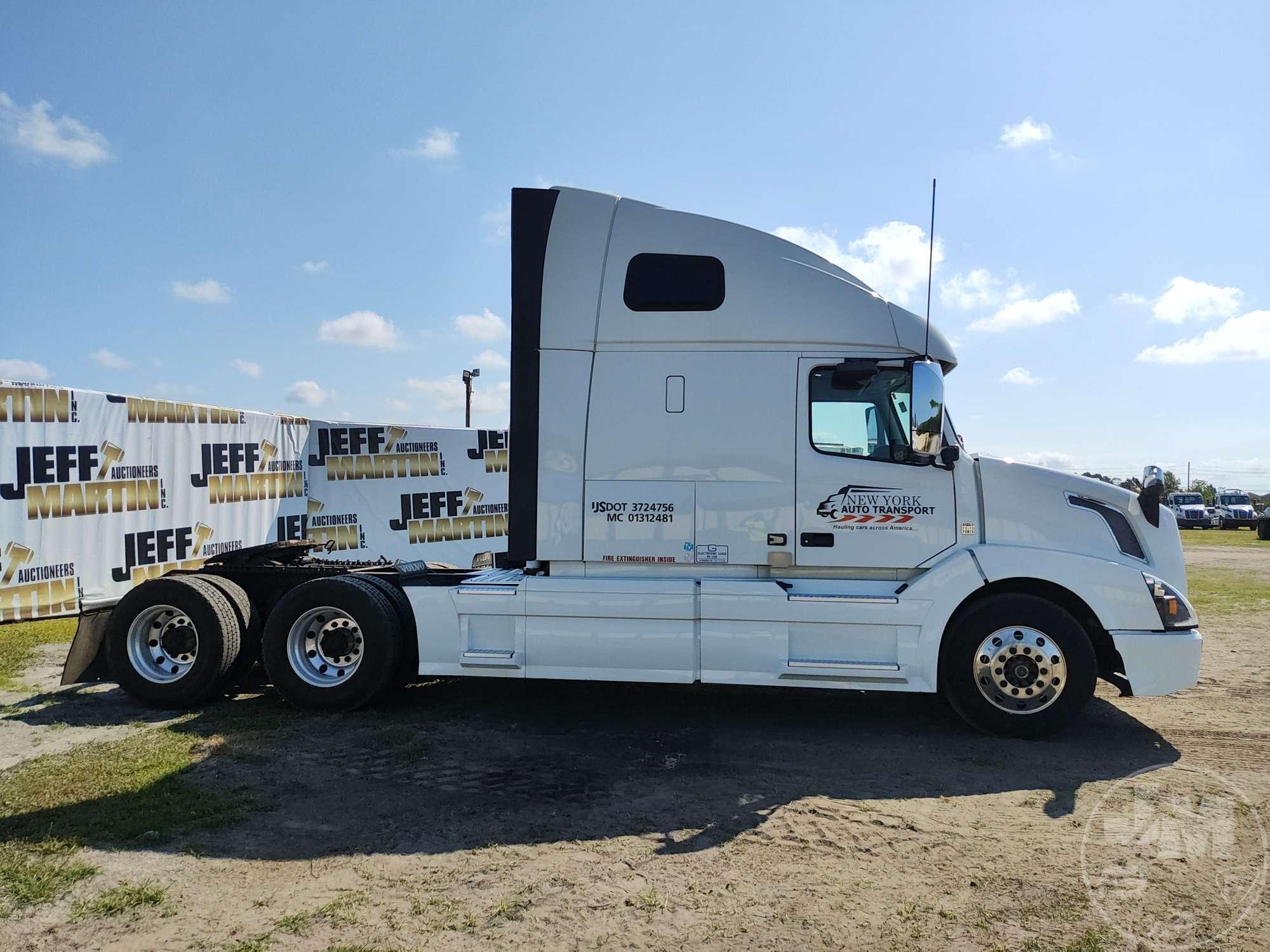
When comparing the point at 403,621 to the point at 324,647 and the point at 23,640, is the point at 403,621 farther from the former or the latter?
the point at 23,640

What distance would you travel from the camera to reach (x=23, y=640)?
28.5ft

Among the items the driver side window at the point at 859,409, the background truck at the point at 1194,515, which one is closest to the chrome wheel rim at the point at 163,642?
the driver side window at the point at 859,409

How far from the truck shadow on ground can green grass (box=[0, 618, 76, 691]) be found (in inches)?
46.9

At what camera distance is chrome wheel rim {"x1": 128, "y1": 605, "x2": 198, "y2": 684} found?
6508 mm

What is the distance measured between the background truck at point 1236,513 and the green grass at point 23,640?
160 feet

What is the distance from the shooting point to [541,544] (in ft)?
19.9

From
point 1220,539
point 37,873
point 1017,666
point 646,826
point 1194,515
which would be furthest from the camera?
point 1194,515

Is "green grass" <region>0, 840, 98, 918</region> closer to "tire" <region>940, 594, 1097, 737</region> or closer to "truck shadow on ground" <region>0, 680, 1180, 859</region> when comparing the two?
"truck shadow on ground" <region>0, 680, 1180, 859</region>

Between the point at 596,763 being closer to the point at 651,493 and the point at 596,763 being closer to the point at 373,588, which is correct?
the point at 651,493

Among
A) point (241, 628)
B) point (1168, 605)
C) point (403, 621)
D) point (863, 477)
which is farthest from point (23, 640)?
point (1168, 605)

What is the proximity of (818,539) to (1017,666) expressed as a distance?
5.23 feet

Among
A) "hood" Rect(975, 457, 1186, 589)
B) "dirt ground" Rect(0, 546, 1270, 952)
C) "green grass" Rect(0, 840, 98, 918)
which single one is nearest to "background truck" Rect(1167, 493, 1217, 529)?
"dirt ground" Rect(0, 546, 1270, 952)

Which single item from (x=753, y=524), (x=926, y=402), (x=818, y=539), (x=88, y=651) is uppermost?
(x=926, y=402)

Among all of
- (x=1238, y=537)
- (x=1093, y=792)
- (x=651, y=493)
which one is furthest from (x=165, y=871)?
(x=1238, y=537)
